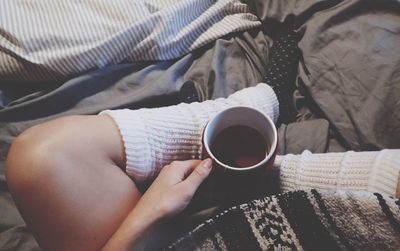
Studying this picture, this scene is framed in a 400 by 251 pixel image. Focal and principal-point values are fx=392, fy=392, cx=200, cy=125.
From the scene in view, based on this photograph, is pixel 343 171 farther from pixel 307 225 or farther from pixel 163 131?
pixel 163 131

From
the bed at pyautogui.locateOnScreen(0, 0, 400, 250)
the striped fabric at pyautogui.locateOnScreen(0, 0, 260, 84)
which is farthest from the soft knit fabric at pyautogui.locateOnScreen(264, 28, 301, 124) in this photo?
the striped fabric at pyautogui.locateOnScreen(0, 0, 260, 84)

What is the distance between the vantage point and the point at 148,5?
87cm

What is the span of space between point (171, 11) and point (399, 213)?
59 cm

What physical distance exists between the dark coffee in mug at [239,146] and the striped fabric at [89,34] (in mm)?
319

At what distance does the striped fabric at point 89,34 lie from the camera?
0.79 meters

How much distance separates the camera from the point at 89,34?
0.82 metres

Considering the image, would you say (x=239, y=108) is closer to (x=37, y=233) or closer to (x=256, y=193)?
(x=256, y=193)

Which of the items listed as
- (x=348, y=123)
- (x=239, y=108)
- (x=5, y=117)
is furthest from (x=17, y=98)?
(x=348, y=123)

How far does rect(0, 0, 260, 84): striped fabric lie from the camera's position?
0.79 m

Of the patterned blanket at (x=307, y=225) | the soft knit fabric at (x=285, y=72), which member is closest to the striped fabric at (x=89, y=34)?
the soft knit fabric at (x=285, y=72)

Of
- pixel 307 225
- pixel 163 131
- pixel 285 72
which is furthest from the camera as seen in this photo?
pixel 285 72

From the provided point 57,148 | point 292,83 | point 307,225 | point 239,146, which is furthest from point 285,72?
point 57,148

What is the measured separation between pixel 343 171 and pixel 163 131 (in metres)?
0.30

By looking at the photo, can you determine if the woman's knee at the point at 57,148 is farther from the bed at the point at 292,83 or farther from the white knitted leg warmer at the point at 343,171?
the white knitted leg warmer at the point at 343,171
